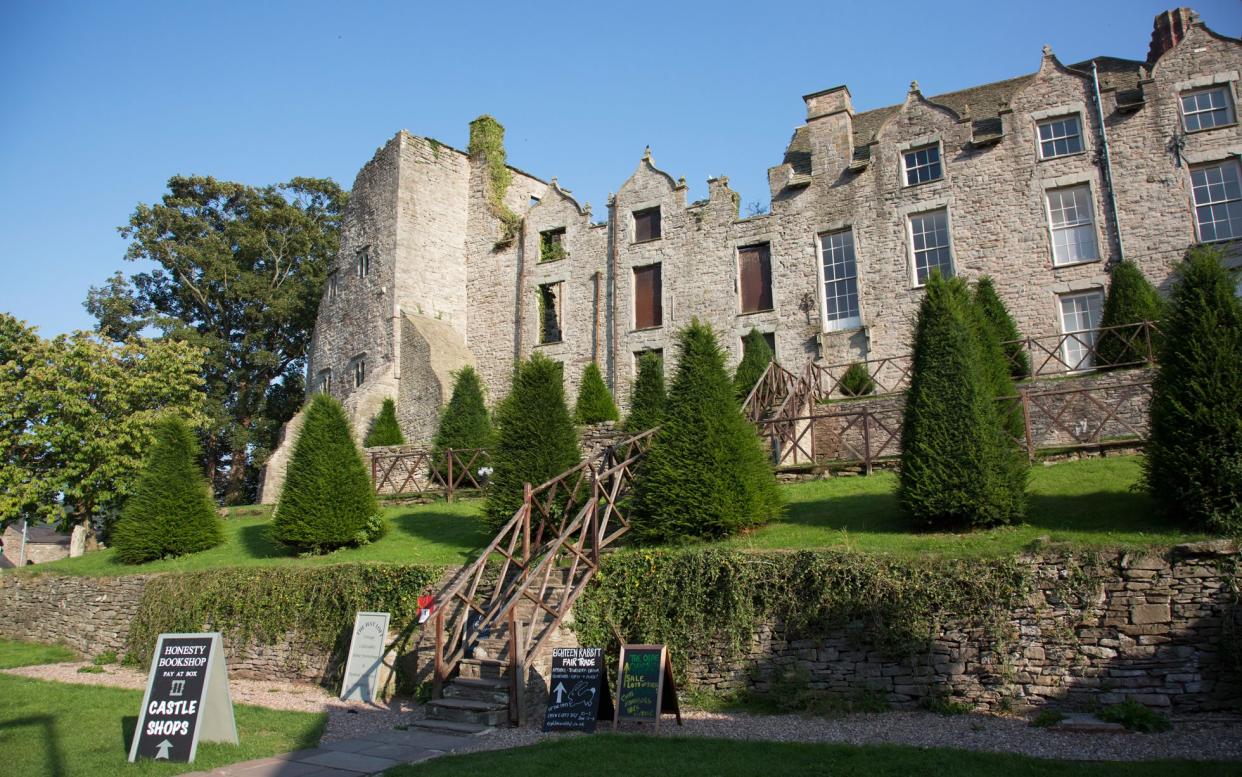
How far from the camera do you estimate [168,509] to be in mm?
18672

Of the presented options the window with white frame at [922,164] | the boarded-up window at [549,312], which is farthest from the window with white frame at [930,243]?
the boarded-up window at [549,312]

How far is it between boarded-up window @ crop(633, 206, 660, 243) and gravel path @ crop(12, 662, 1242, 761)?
19.3m

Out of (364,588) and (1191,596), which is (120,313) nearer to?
(364,588)

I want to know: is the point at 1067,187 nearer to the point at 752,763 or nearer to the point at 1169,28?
the point at 1169,28

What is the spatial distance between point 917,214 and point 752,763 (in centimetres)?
1951

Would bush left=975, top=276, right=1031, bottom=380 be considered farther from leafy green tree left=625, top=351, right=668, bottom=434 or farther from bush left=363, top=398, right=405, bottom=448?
bush left=363, top=398, right=405, bottom=448

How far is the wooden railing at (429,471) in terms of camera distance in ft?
67.6

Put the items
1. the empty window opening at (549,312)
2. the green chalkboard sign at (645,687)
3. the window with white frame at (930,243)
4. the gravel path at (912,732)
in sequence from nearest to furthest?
the gravel path at (912,732) → the green chalkboard sign at (645,687) → the window with white frame at (930,243) → the empty window opening at (549,312)

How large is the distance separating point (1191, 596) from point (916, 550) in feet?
8.90

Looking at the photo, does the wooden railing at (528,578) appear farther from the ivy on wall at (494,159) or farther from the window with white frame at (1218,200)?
the ivy on wall at (494,159)

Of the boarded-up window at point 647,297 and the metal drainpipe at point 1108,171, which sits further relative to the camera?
the boarded-up window at point 647,297

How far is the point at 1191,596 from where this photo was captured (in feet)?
27.8

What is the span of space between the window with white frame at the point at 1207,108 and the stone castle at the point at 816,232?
1.6 inches

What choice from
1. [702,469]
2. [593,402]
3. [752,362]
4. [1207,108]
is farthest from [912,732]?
[1207,108]
